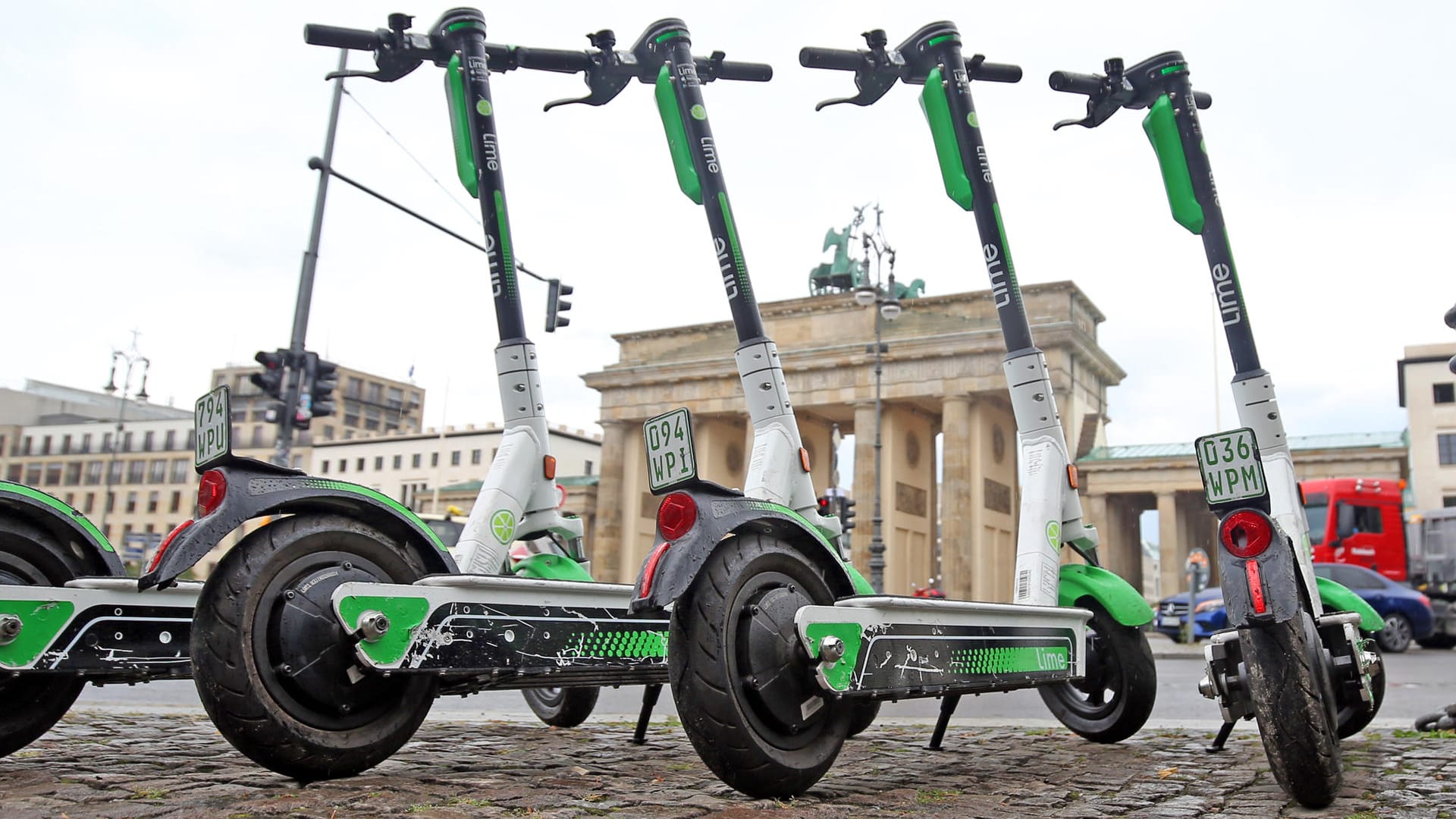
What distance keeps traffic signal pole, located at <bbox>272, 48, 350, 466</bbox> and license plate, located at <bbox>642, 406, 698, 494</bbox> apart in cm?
1066

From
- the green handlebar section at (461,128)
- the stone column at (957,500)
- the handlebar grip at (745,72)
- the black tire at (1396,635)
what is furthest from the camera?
the stone column at (957,500)

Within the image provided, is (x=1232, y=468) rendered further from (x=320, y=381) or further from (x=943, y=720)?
(x=320, y=381)

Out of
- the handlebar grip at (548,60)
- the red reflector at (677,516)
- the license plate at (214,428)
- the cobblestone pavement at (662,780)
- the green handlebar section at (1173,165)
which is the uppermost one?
the handlebar grip at (548,60)

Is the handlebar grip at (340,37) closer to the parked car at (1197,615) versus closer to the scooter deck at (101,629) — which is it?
the scooter deck at (101,629)

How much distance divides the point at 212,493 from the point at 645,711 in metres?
2.93

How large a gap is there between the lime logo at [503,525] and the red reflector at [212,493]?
1956mm

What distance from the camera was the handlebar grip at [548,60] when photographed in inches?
310

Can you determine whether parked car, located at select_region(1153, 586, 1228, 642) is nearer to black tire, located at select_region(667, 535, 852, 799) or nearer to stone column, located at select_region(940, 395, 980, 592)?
stone column, located at select_region(940, 395, 980, 592)

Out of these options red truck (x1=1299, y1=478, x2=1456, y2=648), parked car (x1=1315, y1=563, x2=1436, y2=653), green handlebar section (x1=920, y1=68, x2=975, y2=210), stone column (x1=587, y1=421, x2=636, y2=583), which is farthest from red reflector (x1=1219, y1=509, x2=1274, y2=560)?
stone column (x1=587, y1=421, x2=636, y2=583)

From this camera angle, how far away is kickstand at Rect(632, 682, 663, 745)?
6.79 m

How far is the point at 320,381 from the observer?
15.3m

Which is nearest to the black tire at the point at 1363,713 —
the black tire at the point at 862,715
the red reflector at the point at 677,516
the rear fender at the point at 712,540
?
the black tire at the point at 862,715

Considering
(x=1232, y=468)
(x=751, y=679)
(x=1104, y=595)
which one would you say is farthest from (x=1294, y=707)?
(x=1104, y=595)

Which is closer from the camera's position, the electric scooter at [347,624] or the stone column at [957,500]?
the electric scooter at [347,624]
